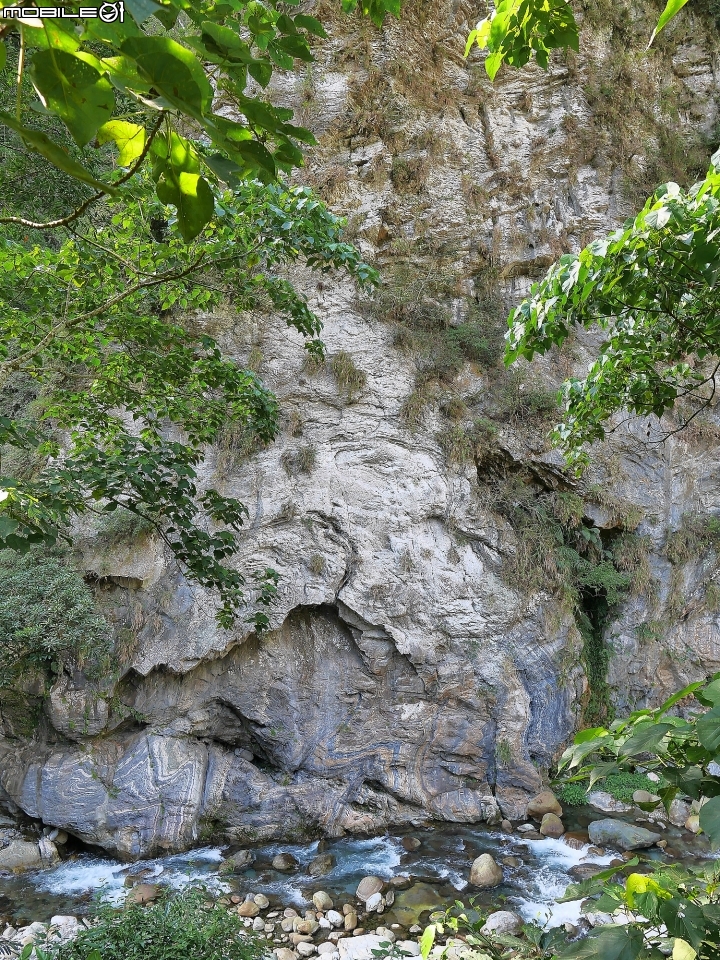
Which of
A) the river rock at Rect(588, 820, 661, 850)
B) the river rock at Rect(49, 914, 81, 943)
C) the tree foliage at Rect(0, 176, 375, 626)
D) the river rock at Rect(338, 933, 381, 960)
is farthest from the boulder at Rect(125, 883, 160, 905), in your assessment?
the river rock at Rect(588, 820, 661, 850)

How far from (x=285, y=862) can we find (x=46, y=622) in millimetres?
2744

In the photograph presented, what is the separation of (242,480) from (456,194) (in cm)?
477

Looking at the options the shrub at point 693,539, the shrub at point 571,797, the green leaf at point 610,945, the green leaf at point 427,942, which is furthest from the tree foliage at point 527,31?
the shrub at point 693,539

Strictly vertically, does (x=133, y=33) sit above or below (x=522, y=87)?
below

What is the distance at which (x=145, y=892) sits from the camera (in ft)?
14.7

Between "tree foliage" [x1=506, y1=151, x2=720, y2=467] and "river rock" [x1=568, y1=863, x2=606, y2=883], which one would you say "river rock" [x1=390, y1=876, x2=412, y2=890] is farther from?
"tree foliage" [x1=506, y1=151, x2=720, y2=467]

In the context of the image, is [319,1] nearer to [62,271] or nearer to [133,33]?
[62,271]

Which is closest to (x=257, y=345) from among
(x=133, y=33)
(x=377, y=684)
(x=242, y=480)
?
(x=242, y=480)

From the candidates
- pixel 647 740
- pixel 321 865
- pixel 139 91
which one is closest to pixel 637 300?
pixel 647 740

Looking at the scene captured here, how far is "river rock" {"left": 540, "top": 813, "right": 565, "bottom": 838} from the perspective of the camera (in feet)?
17.5

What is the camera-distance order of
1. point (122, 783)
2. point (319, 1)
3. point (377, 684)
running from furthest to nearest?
point (319, 1) < point (377, 684) < point (122, 783)

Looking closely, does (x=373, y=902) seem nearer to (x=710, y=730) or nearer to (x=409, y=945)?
(x=409, y=945)

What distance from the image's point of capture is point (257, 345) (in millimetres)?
7371

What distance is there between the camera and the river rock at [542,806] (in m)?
5.59
